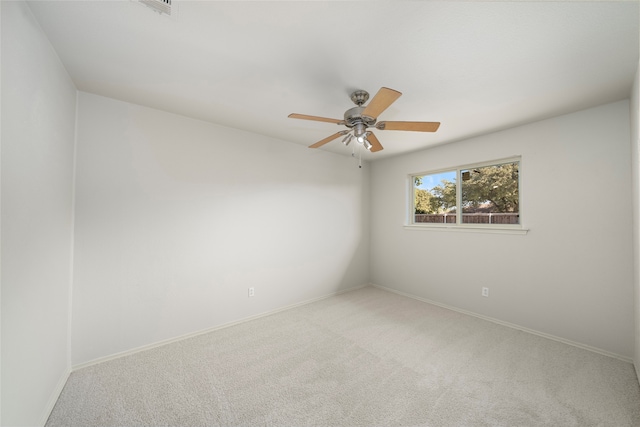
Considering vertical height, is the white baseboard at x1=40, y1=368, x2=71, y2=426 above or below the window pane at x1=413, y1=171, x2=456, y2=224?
below

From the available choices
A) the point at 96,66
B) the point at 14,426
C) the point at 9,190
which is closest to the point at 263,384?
the point at 14,426

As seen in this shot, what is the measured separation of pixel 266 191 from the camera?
128 inches

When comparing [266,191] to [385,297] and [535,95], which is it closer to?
[385,297]

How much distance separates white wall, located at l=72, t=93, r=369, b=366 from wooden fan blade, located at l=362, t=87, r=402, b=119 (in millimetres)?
1893

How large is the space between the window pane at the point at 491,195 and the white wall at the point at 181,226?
206 cm

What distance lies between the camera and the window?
3.02m

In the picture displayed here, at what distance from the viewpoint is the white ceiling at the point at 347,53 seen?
1.29 m

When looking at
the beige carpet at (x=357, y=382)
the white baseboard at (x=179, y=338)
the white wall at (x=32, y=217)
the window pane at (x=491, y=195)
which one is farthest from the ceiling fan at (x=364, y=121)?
the white baseboard at (x=179, y=338)

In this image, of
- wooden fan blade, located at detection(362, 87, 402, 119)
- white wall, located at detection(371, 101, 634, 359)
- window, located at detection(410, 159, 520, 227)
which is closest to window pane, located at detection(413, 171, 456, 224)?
window, located at detection(410, 159, 520, 227)

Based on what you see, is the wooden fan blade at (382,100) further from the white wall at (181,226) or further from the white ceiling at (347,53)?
the white wall at (181,226)

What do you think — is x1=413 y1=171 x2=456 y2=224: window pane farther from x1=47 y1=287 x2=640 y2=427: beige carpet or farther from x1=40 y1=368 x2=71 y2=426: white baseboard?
x1=40 y1=368 x2=71 y2=426: white baseboard

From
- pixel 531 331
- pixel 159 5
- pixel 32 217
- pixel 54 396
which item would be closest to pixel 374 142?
pixel 159 5

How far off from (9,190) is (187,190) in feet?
4.85

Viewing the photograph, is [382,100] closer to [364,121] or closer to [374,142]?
[364,121]
